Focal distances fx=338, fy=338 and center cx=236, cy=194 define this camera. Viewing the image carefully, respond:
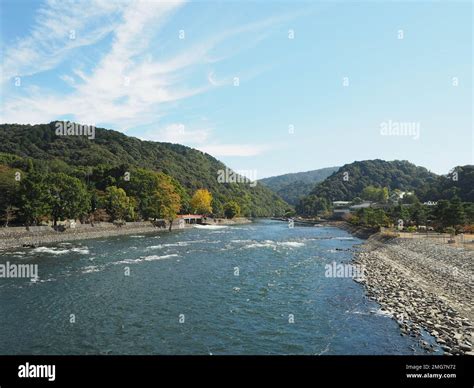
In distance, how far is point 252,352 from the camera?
1420 centimetres

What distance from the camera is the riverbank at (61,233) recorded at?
45500 mm

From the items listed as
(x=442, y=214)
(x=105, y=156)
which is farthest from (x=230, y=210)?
(x=442, y=214)

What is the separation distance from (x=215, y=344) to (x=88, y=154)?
408ft

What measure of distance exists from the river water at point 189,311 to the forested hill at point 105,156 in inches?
2515

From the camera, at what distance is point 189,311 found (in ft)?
63.5

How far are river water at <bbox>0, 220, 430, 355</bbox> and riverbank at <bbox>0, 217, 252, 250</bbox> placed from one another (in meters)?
14.6

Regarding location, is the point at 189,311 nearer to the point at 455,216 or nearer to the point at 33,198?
the point at 33,198

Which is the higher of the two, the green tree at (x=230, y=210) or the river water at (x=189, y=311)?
the green tree at (x=230, y=210)

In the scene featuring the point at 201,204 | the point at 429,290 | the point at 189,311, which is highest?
the point at 201,204

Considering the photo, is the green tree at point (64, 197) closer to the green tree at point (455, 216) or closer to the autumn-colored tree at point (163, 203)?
the autumn-colored tree at point (163, 203)

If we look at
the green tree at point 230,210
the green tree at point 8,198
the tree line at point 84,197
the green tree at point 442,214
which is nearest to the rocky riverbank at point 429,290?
the green tree at point 442,214

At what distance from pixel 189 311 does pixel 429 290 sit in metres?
15.6

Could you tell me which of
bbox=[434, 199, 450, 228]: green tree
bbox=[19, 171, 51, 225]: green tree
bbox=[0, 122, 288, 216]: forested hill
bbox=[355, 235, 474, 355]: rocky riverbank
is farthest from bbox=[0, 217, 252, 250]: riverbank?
bbox=[434, 199, 450, 228]: green tree

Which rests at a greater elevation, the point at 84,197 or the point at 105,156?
the point at 105,156
